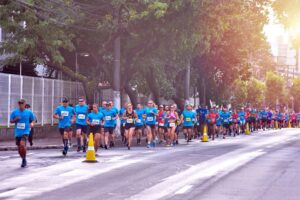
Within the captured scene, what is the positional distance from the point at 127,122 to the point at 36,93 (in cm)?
1072

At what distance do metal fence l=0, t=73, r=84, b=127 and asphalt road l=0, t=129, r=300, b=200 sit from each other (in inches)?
452

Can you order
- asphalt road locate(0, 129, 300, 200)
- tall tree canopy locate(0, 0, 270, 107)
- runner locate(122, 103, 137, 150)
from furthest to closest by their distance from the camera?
tall tree canopy locate(0, 0, 270, 107)
runner locate(122, 103, 137, 150)
asphalt road locate(0, 129, 300, 200)

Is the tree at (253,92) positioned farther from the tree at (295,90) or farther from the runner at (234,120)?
the runner at (234,120)

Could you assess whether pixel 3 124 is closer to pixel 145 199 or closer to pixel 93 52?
pixel 93 52

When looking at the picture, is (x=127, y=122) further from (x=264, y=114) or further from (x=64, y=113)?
(x=264, y=114)

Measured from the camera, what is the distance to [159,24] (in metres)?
34.9

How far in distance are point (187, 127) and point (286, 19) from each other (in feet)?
21.0

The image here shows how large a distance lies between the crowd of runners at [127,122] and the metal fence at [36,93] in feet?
11.0

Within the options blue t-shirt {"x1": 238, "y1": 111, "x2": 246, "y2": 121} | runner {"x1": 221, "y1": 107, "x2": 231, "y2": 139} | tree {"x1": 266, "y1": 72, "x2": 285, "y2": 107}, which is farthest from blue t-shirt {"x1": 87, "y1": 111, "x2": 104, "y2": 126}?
tree {"x1": 266, "y1": 72, "x2": 285, "y2": 107}

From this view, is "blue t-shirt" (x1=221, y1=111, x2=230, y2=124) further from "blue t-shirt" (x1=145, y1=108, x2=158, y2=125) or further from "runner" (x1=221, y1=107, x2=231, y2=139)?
"blue t-shirt" (x1=145, y1=108, x2=158, y2=125)

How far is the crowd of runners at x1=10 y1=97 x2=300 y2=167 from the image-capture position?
1891 cm

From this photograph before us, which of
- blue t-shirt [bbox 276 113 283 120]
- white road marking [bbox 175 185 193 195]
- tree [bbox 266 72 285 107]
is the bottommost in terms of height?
white road marking [bbox 175 185 193 195]

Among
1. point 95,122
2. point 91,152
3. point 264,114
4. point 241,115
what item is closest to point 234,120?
point 241,115

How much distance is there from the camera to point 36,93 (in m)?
37.0
